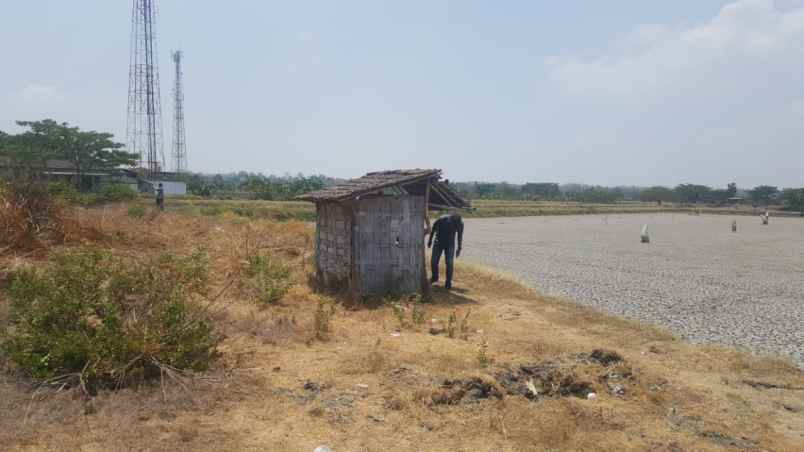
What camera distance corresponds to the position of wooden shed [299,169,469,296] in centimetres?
1110

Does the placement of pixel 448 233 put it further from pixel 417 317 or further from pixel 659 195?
pixel 659 195

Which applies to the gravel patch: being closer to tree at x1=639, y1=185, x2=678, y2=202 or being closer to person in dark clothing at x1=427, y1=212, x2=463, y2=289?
person in dark clothing at x1=427, y1=212, x2=463, y2=289

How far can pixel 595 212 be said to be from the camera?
3068 inches

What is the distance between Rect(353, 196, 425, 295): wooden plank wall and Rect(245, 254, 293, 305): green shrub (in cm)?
147

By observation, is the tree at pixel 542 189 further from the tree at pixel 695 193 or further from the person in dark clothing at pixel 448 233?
the person in dark clothing at pixel 448 233

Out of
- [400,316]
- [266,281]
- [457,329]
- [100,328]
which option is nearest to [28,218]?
[266,281]

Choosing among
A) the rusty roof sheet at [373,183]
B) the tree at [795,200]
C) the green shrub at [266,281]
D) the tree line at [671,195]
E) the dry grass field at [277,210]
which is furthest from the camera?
the tree line at [671,195]

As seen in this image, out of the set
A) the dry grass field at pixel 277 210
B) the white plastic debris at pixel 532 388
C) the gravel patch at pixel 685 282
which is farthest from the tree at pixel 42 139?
the white plastic debris at pixel 532 388

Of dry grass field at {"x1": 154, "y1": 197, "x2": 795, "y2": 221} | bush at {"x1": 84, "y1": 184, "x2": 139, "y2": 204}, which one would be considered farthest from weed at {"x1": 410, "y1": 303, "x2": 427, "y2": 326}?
bush at {"x1": 84, "y1": 184, "x2": 139, "y2": 204}

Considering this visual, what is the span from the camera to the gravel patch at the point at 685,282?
10.2 meters

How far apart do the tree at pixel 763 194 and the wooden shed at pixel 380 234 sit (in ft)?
400

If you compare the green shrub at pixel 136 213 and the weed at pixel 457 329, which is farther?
the green shrub at pixel 136 213

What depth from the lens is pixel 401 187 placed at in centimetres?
1170

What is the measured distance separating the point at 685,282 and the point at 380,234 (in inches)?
397
